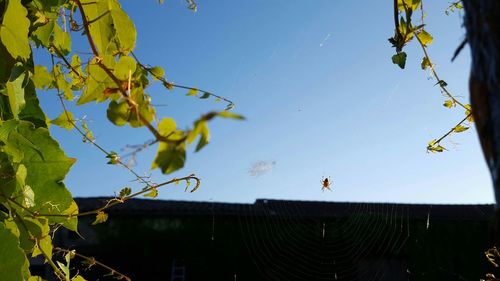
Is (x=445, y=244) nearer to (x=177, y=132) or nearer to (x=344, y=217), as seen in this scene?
(x=344, y=217)

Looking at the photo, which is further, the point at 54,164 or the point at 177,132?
the point at 54,164

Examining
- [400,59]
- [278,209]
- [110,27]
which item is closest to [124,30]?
[110,27]

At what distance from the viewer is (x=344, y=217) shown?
11102mm

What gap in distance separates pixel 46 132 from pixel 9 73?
128 millimetres

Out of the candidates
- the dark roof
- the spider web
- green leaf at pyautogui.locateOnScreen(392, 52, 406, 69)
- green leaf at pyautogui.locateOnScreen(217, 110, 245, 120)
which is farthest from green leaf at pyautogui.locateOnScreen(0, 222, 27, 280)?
the dark roof

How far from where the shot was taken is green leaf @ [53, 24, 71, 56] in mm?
1213

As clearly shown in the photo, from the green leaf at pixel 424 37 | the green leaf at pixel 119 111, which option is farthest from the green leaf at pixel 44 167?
the green leaf at pixel 424 37

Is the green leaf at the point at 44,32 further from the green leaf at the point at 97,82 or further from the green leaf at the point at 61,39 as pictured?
the green leaf at the point at 97,82

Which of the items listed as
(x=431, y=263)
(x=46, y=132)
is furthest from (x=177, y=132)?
(x=431, y=263)

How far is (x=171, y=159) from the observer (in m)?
0.40

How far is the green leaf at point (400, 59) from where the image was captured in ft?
3.76

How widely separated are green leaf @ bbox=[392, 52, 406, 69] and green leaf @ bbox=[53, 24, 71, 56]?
0.71 metres

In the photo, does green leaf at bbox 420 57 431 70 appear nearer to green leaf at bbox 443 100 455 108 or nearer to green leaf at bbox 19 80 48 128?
green leaf at bbox 443 100 455 108

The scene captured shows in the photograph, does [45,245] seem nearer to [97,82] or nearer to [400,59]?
[97,82]
